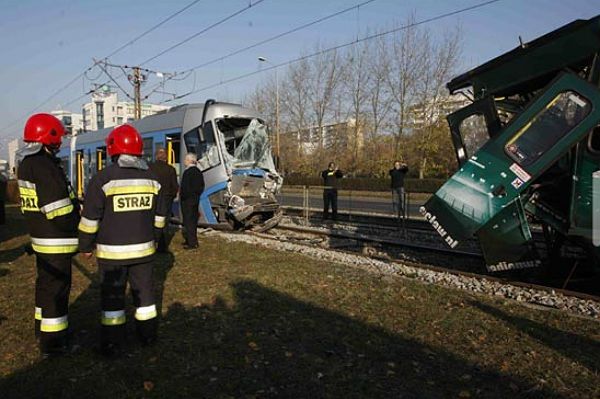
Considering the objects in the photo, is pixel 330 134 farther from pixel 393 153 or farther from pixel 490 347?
pixel 490 347

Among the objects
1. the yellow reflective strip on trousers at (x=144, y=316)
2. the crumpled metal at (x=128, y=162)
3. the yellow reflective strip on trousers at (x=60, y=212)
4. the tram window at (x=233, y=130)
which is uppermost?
the tram window at (x=233, y=130)

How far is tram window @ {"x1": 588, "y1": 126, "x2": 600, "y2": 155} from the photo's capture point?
5473 mm

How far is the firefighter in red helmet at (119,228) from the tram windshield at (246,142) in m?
7.13

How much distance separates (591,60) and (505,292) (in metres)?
3.13

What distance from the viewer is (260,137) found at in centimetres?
1176

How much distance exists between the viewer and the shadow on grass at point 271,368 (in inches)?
135

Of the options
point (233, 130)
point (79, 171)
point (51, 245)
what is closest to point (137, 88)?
point (79, 171)

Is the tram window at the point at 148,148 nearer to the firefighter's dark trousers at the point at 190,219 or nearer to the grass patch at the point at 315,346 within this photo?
the firefighter's dark trousers at the point at 190,219

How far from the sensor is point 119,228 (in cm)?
386

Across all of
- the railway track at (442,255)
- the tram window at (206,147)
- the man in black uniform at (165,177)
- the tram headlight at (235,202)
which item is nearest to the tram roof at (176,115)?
the tram window at (206,147)

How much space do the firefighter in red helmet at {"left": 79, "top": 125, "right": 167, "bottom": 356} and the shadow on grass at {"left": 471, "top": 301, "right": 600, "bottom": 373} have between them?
12.2 feet

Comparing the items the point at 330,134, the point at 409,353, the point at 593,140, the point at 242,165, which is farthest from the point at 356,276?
the point at 330,134

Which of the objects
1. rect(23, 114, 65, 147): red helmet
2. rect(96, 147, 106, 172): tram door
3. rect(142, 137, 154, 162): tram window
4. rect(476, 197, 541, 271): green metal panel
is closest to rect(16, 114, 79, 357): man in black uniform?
rect(23, 114, 65, 147): red helmet

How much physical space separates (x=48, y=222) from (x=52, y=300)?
69 centimetres
